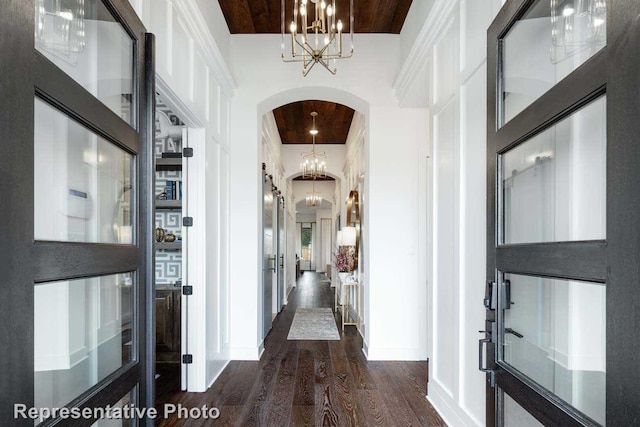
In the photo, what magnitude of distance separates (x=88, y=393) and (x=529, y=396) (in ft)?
4.84

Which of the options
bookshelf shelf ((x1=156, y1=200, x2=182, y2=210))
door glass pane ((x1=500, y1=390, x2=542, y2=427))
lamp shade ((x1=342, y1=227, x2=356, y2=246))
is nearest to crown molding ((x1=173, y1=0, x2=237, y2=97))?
bookshelf shelf ((x1=156, y1=200, x2=182, y2=210))

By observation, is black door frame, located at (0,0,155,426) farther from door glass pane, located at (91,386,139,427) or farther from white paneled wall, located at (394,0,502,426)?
white paneled wall, located at (394,0,502,426)

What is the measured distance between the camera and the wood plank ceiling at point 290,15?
4.17 m

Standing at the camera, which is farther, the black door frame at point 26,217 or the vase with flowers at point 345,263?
the vase with flowers at point 345,263

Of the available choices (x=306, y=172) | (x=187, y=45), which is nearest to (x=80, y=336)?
(x=187, y=45)

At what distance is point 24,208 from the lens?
3.48ft

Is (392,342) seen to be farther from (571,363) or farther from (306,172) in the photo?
(306,172)

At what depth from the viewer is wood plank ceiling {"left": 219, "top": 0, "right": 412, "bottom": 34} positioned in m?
4.17

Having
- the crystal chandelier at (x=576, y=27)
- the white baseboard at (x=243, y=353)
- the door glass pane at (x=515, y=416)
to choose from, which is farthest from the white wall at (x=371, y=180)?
the crystal chandelier at (x=576, y=27)

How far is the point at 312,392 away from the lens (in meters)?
3.73

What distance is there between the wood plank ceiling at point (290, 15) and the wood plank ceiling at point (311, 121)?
2.03 meters

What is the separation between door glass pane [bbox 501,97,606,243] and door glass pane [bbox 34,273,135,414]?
154cm

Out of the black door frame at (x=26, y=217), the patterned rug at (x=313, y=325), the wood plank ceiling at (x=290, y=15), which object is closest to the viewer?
the black door frame at (x=26, y=217)

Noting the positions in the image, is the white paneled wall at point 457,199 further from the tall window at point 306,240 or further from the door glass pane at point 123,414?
the tall window at point 306,240
